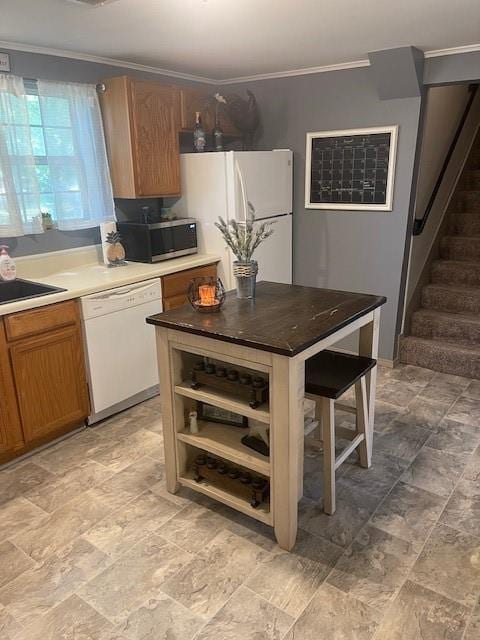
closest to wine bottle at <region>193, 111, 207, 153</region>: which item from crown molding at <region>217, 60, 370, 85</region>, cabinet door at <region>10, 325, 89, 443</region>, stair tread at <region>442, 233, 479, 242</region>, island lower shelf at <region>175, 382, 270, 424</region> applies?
crown molding at <region>217, 60, 370, 85</region>

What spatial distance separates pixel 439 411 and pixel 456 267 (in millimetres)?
1554

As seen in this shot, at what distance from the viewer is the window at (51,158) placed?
109 inches

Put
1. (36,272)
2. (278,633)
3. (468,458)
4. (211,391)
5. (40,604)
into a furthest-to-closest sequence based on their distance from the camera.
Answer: (36,272) → (468,458) → (211,391) → (40,604) → (278,633)

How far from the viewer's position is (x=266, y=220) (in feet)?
12.1

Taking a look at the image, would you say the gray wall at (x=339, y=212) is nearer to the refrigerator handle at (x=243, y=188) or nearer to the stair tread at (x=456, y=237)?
the refrigerator handle at (x=243, y=188)

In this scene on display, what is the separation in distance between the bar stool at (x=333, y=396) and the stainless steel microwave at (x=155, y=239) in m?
1.53

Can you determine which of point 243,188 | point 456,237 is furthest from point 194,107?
point 456,237

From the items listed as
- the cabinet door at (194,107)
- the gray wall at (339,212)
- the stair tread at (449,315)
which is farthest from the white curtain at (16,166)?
the stair tread at (449,315)

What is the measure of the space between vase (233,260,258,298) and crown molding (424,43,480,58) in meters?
A: 1.98

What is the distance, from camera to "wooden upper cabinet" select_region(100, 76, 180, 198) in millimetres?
3125

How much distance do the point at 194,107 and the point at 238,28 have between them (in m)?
1.09

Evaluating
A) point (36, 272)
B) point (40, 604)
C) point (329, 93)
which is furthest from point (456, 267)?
point (40, 604)

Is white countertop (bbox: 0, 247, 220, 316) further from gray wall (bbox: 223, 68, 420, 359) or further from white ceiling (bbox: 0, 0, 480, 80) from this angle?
white ceiling (bbox: 0, 0, 480, 80)

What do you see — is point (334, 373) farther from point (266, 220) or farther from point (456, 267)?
point (456, 267)
